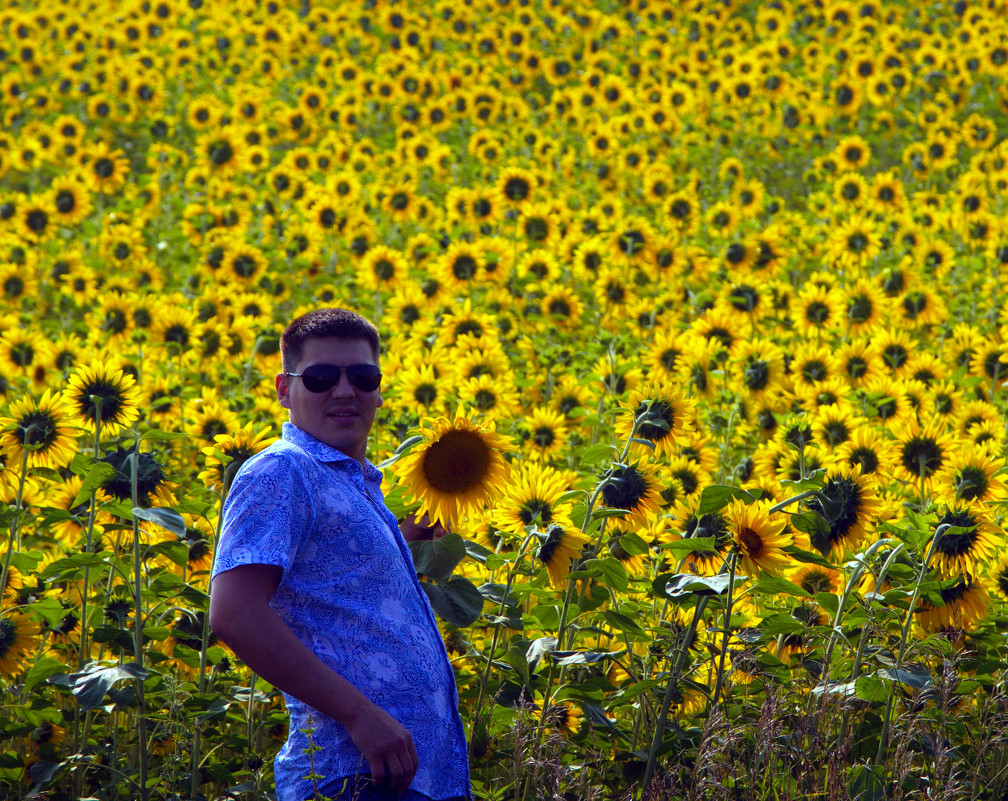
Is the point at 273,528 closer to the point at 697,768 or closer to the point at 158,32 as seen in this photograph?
the point at 697,768

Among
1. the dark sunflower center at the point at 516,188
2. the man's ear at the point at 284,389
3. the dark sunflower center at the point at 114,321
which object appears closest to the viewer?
the man's ear at the point at 284,389

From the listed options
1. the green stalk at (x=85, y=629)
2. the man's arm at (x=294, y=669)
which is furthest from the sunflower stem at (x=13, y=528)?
the man's arm at (x=294, y=669)

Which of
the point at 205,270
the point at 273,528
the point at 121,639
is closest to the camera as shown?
the point at 273,528

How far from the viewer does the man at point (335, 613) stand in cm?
235

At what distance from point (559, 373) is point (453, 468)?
368 cm

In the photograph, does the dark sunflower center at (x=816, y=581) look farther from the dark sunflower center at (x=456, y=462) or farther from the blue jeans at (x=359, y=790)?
the blue jeans at (x=359, y=790)

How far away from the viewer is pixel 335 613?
2543 millimetres

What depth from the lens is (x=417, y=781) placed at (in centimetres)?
250

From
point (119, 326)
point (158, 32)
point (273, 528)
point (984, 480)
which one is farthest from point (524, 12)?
point (273, 528)

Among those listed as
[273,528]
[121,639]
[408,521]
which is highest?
[273,528]

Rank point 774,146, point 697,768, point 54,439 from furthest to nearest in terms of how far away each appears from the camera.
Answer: point 774,146
point 54,439
point 697,768

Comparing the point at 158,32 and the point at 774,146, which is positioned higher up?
the point at 158,32

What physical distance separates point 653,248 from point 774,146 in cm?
620

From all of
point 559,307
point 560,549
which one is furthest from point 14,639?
point 559,307
